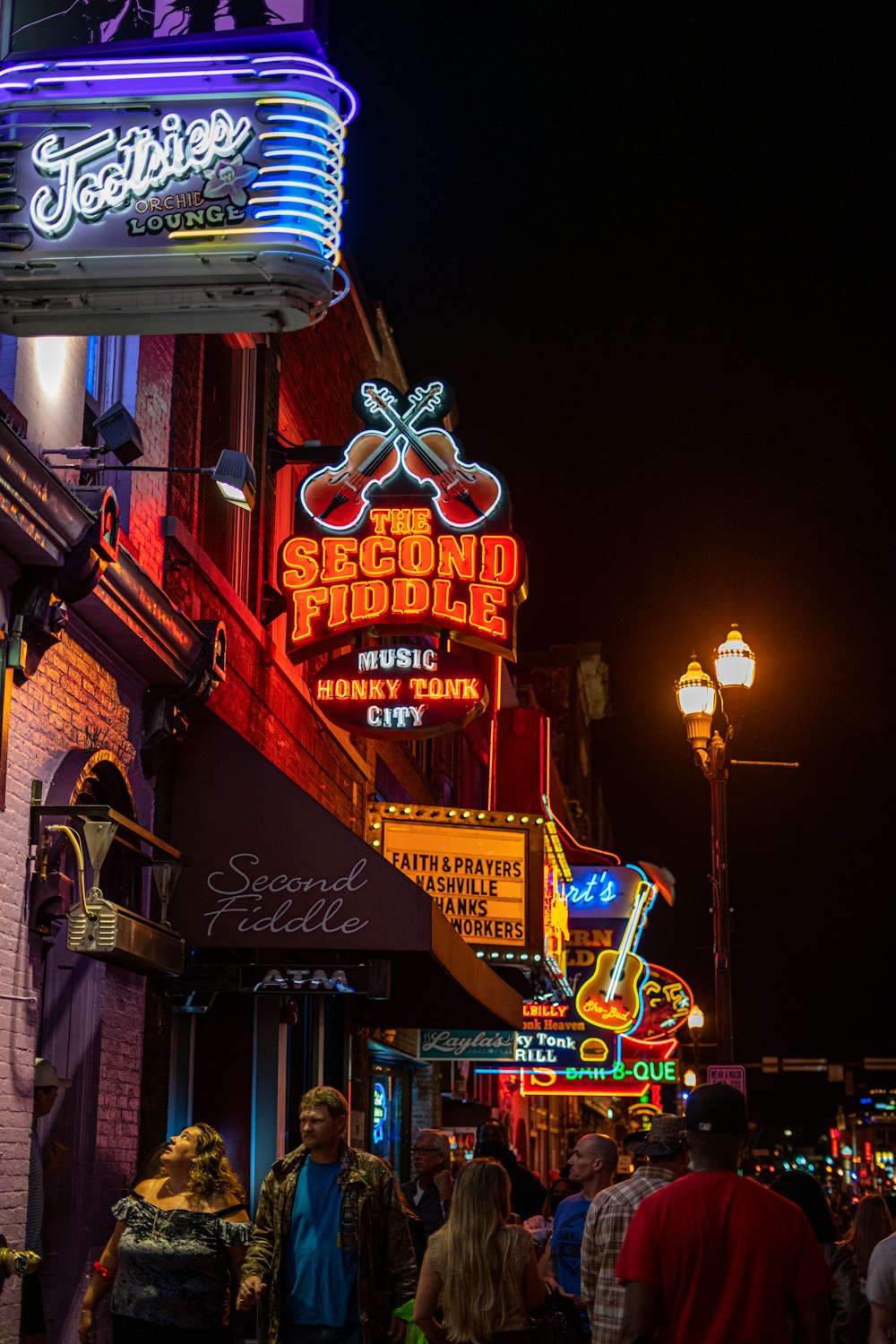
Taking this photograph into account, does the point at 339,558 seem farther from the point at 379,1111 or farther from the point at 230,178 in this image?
the point at 379,1111

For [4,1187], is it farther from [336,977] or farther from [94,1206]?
[336,977]

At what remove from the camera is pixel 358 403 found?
16906 millimetres

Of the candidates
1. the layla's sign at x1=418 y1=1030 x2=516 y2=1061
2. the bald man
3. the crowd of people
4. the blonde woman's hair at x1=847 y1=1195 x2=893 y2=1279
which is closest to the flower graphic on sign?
the crowd of people

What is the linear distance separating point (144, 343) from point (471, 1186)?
736 centimetres

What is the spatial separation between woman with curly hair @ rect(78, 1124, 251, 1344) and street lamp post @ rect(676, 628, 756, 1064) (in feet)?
40.4

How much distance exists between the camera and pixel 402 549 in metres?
15.5

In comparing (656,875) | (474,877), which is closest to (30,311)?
(474,877)

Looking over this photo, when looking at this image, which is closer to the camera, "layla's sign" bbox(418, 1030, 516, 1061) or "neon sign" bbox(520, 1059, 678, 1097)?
"layla's sign" bbox(418, 1030, 516, 1061)

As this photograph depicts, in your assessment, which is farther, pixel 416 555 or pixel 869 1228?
pixel 416 555

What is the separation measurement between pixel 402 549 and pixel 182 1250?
8980mm

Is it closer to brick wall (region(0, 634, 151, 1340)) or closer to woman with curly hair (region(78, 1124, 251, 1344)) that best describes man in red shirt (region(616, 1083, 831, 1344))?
woman with curly hair (region(78, 1124, 251, 1344))

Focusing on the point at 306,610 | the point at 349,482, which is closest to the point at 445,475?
the point at 349,482

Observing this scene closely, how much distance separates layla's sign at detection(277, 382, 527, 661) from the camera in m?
15.2

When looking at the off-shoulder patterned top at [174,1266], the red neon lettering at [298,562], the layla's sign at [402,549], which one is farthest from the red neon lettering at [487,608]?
the off-shoulder patterned top at [174,1266]
